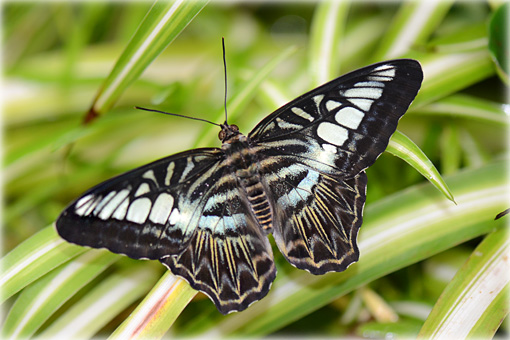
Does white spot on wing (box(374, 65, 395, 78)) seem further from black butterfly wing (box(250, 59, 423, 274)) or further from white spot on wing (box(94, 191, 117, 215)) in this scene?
white spot on wing (box(94, 191, 117, 215))

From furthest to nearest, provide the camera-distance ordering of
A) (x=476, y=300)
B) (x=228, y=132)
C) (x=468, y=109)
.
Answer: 1. (x=468, y=109)
2. (x=228, y=132)
3. (x=476, y=300)

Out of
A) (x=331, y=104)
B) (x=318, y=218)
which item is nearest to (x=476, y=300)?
(x=318, y=218)

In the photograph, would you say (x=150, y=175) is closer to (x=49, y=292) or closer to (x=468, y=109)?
(x=49, y=292)

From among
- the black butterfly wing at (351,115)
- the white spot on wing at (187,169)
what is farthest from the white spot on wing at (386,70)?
the white spot on wing at (187,169)

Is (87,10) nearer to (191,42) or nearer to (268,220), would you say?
(191,42)

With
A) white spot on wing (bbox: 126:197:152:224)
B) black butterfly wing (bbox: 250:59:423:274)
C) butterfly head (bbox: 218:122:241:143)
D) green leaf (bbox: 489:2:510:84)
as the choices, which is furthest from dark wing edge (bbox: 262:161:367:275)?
green leaf (bbox: 489:2:510:84)

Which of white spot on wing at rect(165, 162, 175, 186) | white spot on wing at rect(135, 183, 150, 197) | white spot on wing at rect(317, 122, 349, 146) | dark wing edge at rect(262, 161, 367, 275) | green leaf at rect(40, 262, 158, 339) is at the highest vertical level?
white spot on wing at rect(317, 122, 349, 146)

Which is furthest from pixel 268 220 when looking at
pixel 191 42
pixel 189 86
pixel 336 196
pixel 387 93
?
pixel 191 42
